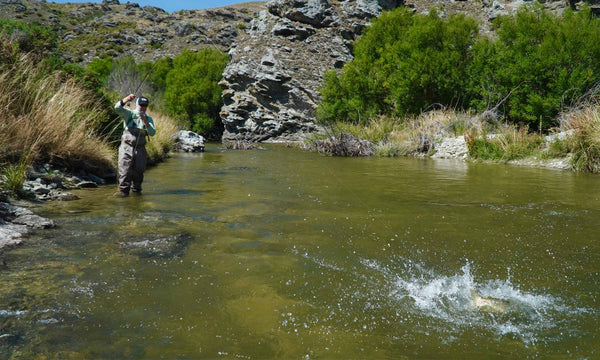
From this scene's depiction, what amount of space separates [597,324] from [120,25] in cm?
8429

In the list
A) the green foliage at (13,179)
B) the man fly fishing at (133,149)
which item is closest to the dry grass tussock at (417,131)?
the man fly fishing at (133,149)

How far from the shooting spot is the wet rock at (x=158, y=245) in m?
4.05

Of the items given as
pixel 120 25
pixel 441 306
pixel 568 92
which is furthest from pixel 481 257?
pixel 120 25

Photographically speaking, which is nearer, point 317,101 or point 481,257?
point 481,257

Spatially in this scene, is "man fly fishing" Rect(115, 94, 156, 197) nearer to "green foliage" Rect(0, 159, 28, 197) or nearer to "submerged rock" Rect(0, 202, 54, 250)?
"green foliage" Rect(0, 159, 28, 197)

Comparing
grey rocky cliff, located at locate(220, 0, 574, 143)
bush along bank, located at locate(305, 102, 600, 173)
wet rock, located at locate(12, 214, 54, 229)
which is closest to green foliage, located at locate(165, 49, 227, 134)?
grey rocky cliff, located at locate(220, 0, 574, 143)

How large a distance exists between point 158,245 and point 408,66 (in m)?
19.1

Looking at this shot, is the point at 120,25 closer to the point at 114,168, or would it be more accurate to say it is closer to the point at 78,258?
the point at 114,168

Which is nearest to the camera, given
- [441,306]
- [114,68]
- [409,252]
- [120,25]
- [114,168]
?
[441,306]

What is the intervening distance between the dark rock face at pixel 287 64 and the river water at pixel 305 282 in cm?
2937

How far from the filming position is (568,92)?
616 inches

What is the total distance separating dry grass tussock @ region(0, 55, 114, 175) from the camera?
725 cm

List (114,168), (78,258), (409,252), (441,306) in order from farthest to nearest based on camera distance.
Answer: (114,168) < (409,252) < (78,258) < (441,306)

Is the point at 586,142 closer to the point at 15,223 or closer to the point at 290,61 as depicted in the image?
the point at 15,223
